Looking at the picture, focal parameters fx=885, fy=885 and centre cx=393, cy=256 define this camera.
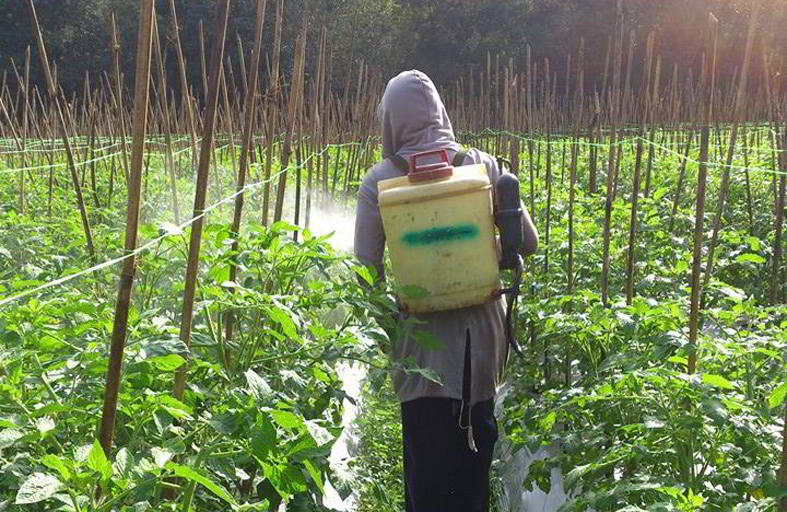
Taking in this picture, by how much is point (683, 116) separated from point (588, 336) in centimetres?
1385

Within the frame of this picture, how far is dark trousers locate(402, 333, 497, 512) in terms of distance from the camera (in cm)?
283

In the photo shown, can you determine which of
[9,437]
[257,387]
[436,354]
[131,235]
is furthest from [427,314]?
[9,437]

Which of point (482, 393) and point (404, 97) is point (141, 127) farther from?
point (482, 393)

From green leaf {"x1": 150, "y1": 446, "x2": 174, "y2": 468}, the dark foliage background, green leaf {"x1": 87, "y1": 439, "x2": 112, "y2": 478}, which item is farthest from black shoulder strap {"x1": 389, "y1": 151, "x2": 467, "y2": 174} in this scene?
the dark foliage background

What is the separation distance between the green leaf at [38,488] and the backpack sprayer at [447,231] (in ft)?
4.63

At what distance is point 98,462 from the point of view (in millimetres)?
1337

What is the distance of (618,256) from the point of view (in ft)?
14.3

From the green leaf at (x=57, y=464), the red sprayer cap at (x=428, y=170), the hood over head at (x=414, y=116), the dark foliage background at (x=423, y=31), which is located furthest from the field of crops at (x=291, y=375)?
the dark foliage background at (x=423, y=31)

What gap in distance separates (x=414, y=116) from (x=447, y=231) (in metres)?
0.43

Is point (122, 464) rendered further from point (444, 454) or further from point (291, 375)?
point (444, 454)

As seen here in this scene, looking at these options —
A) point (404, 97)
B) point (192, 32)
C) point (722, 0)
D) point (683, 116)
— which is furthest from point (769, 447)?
point (722, 0)

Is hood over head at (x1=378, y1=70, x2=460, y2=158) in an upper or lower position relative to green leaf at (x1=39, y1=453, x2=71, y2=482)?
upper

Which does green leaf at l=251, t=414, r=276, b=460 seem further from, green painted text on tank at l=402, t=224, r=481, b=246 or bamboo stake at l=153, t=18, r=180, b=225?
bamboo stake at l=153, t=18, r=180, b=225

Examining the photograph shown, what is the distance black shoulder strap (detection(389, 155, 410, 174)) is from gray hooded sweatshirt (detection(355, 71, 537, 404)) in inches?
0.8
